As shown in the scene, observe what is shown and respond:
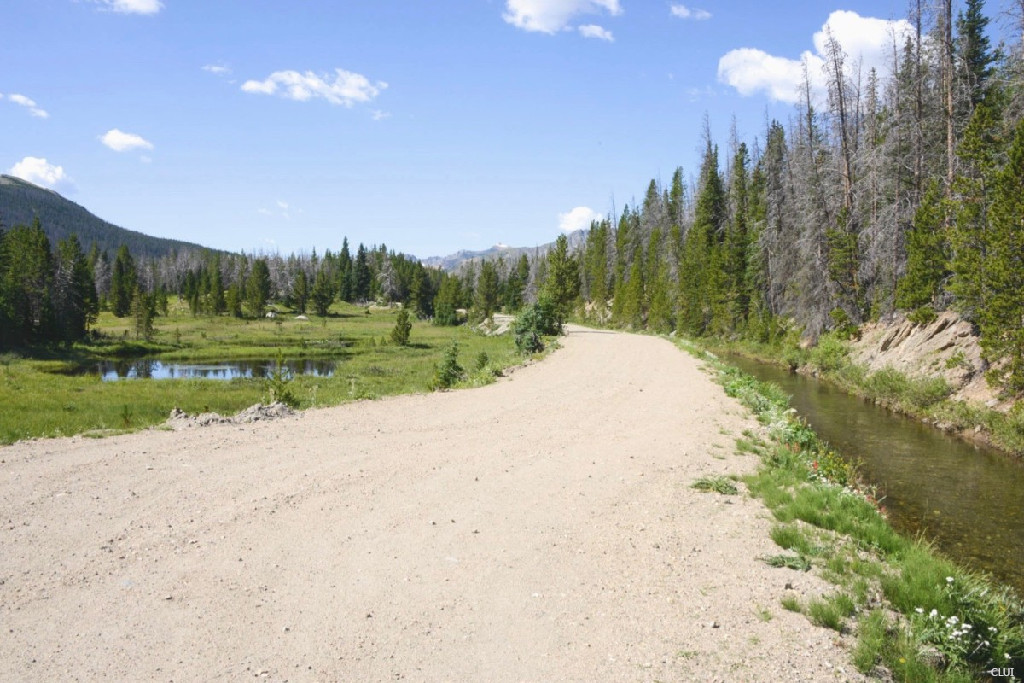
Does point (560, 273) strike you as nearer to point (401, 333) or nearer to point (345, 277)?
point (401, 333)

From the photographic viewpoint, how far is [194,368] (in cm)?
4728

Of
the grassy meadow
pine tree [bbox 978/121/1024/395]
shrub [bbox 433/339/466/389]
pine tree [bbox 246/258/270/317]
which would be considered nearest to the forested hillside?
pine tree [bbox 978/121/1024/395]

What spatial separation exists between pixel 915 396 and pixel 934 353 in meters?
3.37

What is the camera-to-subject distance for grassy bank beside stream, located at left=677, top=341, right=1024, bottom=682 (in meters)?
5.78

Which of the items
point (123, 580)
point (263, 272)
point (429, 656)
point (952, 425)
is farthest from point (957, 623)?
point (263, 272)

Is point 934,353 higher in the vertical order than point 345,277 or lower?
lower

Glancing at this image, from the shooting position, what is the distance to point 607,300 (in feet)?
313

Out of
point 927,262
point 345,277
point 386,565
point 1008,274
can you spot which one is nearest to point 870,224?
point 927,262

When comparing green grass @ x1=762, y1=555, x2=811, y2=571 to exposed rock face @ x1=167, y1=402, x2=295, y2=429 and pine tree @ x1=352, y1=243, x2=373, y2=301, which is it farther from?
pine tree @ x1=352, y1=243, x2=373, y2=301

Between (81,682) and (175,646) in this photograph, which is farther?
(175,646)

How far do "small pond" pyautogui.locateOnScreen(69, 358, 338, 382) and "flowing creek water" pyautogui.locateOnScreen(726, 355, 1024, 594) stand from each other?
3104 cm

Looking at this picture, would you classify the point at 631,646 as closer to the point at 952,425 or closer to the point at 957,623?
the point at 957,623

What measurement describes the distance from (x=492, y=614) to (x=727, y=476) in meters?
6.25

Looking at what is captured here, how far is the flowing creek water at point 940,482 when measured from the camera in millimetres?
9992
